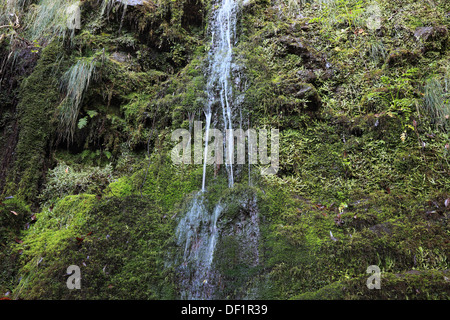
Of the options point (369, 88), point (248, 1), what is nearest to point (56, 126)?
point (248, 1)

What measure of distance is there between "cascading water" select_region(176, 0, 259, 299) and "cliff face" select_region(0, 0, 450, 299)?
0.07m

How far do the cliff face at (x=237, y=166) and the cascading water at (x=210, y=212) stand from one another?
0.22 feet

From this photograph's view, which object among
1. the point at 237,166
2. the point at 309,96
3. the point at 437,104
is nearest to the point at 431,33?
the point at 437,104

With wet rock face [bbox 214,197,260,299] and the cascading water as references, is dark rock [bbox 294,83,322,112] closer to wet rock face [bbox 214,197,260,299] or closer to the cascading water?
the cascading water

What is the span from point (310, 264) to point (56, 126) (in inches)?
210

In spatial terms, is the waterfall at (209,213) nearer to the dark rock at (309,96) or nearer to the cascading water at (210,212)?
the cascading water at (210,212)

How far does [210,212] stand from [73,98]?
3835 mm

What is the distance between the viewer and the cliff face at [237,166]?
319 cm

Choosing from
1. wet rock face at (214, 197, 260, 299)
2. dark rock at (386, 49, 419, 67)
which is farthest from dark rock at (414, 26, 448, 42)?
wet rock face at (214, 197, 260, 299)

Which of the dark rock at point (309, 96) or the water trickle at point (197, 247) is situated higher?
the dark rock at point (309, 96)

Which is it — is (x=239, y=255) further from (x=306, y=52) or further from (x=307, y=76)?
(x=306, y=52)

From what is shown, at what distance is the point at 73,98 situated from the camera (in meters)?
5.34

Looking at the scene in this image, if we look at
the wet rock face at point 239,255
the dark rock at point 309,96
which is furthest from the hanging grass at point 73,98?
the dark rock at point 309,96

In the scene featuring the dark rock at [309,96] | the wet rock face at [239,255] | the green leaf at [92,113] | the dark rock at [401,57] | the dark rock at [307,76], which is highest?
the dark rock at [401,57]
